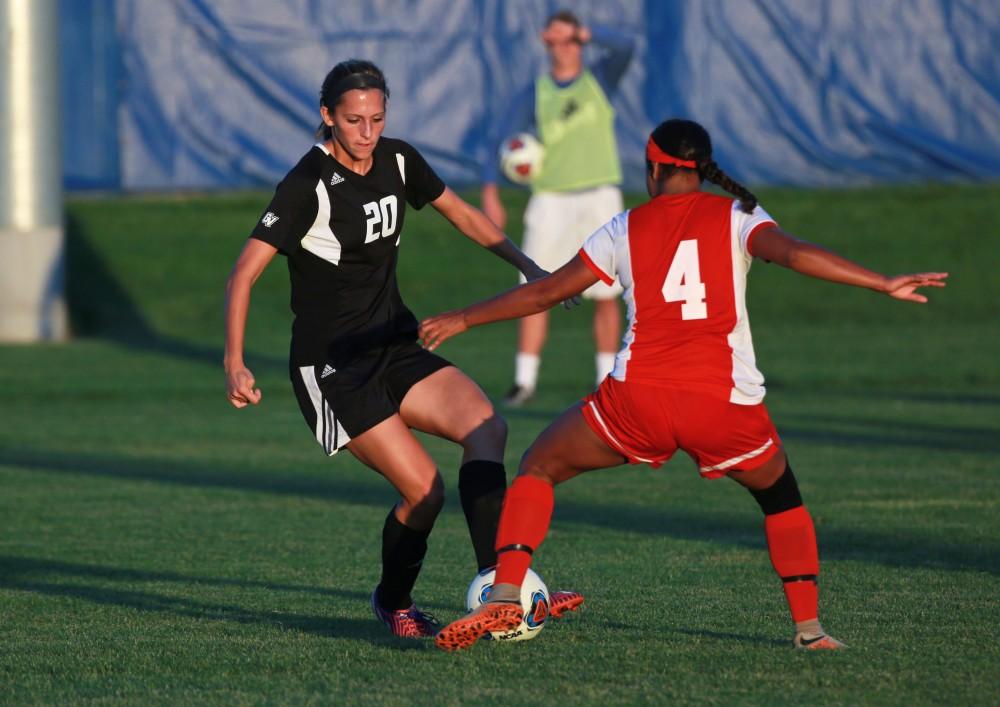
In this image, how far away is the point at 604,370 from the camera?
12.1 meters

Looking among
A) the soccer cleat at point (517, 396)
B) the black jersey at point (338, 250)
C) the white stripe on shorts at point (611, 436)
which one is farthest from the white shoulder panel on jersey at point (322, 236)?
the soccer cleat at point (517, 396)

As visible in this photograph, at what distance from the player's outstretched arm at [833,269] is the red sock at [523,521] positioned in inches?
36.9

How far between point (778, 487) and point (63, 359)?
36.8 feet

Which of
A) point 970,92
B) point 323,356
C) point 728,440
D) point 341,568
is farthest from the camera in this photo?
point 970,92

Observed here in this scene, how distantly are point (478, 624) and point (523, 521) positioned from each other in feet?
1.15

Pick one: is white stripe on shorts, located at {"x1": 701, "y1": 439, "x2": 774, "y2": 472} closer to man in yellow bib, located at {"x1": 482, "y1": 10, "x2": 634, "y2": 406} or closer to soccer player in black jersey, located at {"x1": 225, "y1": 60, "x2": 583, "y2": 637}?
soccer player in black jersey, located at {"x1": 225, "y1": 60, "x2": 583, "y2": 637}

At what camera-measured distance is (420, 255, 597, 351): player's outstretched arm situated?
16.0ft

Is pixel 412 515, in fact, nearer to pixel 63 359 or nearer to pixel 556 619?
pixel 556 619

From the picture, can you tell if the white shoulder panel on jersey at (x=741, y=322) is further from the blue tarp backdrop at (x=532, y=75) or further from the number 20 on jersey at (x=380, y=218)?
the blue tarp backdrop at (x=532, y=75)

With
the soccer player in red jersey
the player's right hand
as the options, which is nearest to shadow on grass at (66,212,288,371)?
the player's right hand

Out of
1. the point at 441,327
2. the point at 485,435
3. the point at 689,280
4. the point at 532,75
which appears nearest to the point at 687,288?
the point at 689,280

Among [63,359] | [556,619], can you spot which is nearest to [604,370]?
[63,359]

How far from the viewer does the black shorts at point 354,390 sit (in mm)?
5312

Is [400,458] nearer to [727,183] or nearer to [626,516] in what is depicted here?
[727,183]
